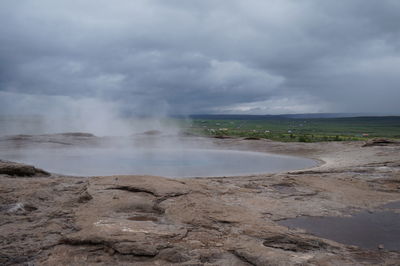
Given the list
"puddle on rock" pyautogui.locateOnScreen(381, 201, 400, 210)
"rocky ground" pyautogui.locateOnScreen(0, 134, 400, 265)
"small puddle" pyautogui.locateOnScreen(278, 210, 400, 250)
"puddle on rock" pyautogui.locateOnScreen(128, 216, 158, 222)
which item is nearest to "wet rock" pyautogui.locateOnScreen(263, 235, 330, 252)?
"rocky ground" pyautogui.locateOnScreen(0, 134, 400, 265)

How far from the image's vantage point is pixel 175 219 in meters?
4.93

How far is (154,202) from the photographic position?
18.6 ft

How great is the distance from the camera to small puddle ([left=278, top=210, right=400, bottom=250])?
4.47 meters

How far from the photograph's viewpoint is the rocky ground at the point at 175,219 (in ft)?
12.4

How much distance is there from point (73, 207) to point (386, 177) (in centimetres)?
798

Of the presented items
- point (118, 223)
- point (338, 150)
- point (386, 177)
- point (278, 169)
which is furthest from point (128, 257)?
point (338, 150)

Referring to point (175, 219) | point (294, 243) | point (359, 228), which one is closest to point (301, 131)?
point (359, 228)

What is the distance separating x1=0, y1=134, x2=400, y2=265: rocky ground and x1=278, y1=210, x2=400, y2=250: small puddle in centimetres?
23

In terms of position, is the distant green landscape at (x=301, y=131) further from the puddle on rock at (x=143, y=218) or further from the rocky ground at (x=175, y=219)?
the puddle on rock at (x=143, y=218)

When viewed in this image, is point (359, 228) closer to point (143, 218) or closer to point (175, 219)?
point (175, 219)

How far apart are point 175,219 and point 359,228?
2814mm

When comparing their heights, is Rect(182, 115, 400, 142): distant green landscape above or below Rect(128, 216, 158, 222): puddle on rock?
below

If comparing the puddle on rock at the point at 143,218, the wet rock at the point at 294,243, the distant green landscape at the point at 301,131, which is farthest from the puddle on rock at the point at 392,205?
the distant green landscape at the point at 301,131

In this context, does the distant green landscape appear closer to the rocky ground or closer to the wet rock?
the rocky ground
